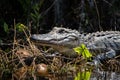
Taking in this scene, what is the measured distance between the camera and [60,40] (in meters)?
7.41

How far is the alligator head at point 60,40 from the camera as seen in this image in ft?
23.2

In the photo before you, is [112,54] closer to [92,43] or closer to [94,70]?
[92,43]

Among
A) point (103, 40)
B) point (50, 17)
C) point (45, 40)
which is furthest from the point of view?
point (50, 17)

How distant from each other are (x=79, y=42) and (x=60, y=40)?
0.47m

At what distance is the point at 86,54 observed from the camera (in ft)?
18.0

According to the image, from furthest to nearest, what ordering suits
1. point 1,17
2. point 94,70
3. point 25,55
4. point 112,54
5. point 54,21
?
point 54,21
point 1,17
point 112,54
point 25,55
point 94,70

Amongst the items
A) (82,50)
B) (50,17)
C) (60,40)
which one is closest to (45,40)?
(60,40)

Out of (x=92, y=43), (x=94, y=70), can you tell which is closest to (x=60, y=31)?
(x=92, y=43)

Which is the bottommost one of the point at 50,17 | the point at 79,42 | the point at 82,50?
the point at 82,50

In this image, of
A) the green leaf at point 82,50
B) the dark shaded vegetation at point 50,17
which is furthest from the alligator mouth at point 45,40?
the green leaf at point 82,50

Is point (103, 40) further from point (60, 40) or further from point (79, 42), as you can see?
point (60, 40)

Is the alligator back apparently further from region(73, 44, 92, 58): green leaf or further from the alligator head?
region(73, 44, 92, 58): green leaf

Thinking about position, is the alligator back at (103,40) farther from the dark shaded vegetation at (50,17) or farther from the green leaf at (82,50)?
the green leaf at (82,50)

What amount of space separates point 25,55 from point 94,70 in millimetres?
1325
